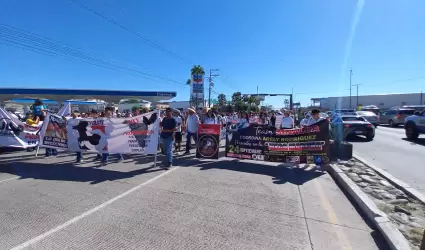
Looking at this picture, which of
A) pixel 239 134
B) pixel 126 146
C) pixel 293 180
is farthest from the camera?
Result: pixel 239 134

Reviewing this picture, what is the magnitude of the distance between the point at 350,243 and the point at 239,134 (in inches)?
226

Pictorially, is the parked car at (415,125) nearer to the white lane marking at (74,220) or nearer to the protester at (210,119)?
the protester at (210,119)

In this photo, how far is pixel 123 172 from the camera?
7.82 meters

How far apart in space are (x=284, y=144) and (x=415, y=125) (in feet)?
36.8

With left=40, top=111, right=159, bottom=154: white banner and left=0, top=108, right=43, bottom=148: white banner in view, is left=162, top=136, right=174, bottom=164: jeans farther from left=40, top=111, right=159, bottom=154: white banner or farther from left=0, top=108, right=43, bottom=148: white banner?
left=0, top=108, right=43, bottom=148: white banner

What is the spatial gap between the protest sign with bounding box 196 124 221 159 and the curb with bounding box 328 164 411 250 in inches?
150

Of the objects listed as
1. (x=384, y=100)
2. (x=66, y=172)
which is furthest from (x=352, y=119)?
(x=384, y=100)

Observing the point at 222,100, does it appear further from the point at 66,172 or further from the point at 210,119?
the point at 66,172

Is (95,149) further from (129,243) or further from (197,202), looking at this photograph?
(129,243)

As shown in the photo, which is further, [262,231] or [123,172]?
[123,172]

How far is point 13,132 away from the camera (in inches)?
385

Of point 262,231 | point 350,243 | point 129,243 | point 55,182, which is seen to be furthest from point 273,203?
point 55,182

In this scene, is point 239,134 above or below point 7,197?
above

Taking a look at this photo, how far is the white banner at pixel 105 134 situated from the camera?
8617 millimetres
